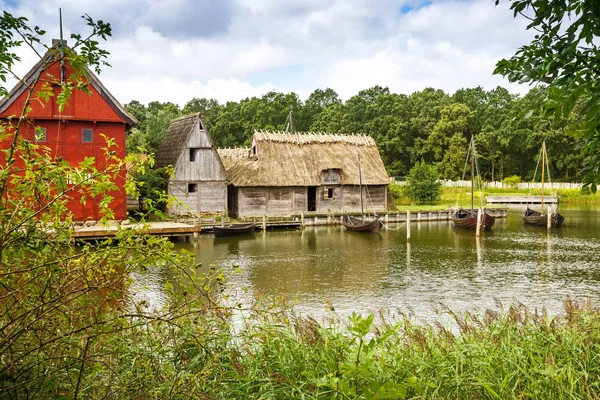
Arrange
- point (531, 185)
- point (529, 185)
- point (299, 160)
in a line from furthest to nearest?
point (529, 185) → point (531, 185) → point (299, 160)

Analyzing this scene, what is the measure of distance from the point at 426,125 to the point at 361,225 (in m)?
41.5

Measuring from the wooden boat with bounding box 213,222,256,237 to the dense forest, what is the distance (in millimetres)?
29976

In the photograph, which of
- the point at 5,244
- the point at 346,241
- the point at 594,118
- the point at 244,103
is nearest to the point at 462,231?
the point at 346,241

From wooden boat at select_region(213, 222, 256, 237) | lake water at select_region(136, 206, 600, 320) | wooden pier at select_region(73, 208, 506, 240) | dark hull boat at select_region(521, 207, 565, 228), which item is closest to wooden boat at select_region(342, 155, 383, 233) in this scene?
lake water at select_region(136, 206, 600, 320)

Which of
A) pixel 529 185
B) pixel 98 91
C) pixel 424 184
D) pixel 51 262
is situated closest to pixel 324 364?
pixel 51 262

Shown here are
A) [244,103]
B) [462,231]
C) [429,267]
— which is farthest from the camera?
[244,103]

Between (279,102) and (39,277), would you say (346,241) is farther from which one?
(279,102)

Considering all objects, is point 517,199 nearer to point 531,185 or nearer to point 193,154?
point 531,185

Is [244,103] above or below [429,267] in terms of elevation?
above

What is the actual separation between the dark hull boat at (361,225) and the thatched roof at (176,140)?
38.8 ft

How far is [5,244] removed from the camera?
4.01m

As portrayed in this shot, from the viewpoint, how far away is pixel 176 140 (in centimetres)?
3591

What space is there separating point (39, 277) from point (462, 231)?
1269 inches

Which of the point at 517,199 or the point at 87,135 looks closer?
the point at 87,135
